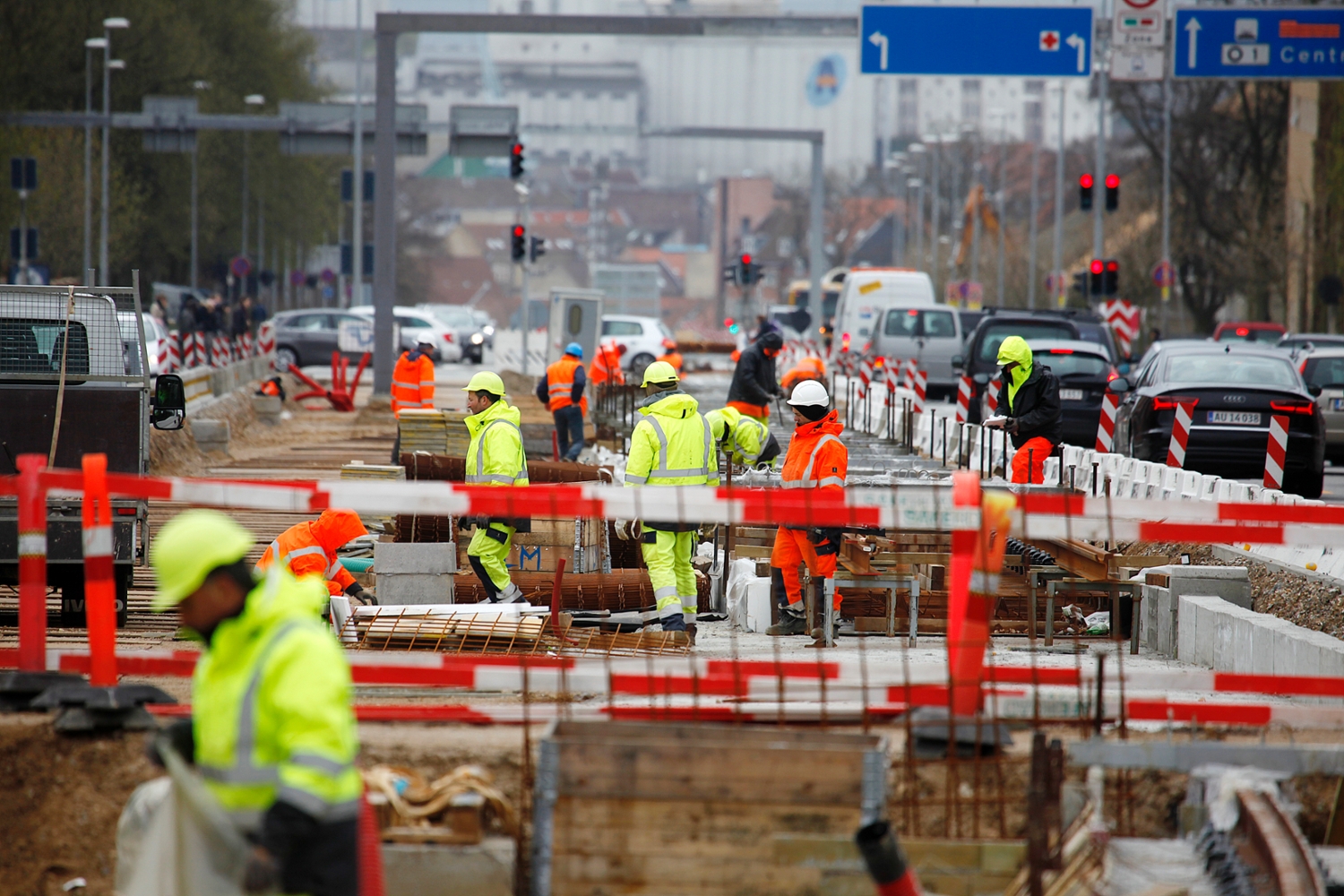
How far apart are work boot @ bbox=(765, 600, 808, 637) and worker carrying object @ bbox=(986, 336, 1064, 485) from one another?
2872mm

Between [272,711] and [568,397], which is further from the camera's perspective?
[568,397]

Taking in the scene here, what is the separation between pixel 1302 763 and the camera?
573cm

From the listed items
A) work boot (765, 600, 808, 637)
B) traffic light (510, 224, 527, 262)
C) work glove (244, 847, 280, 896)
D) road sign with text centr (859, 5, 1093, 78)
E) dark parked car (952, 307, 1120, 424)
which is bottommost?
work boot (765, 600, 808, 637)

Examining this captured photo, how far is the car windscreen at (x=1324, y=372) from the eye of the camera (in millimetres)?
21312

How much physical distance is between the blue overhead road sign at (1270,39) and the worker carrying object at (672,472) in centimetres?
1900

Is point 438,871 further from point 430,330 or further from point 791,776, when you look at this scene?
point 430,330

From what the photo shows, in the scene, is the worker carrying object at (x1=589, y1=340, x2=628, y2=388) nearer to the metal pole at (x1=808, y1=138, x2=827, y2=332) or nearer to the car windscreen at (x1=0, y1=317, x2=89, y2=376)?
the car windscreen at (x1=0, y1=317, x2=89, y2=376)

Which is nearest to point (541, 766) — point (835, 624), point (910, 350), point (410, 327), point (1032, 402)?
point (835, 624)

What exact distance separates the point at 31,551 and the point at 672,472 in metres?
4.29

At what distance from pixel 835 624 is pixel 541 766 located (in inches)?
220

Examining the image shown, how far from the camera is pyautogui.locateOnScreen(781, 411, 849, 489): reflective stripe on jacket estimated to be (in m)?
10.2

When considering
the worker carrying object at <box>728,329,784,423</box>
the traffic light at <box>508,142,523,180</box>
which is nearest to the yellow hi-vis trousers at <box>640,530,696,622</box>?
the worker carrying object at <box>728,329,784,423</box>

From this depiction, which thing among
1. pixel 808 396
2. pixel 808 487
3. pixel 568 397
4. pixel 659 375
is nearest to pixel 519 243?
pixel 568 397

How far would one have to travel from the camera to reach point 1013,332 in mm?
24375
